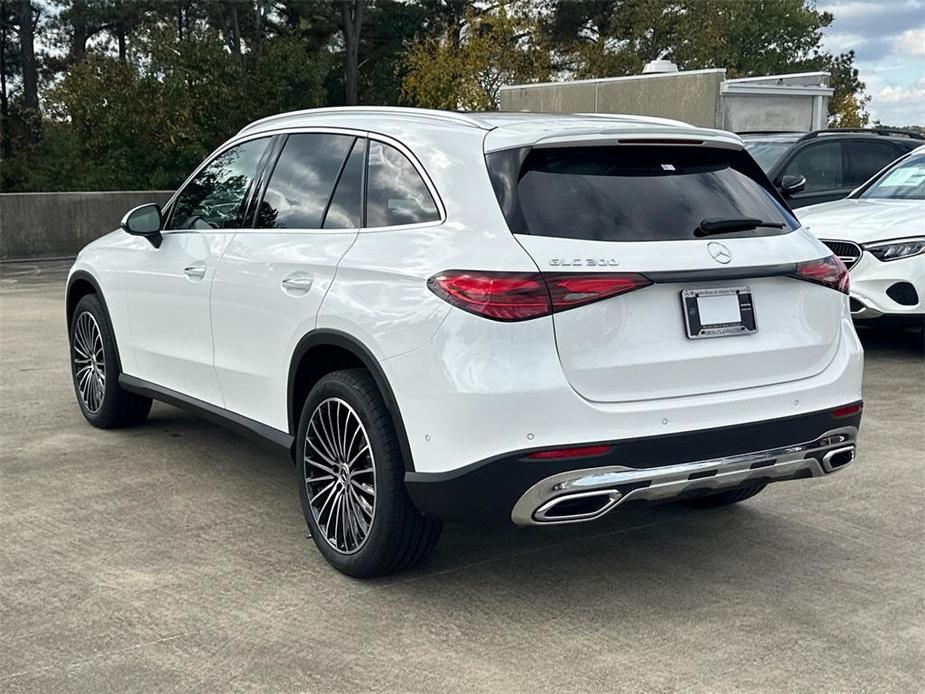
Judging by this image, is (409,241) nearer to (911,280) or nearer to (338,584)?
(338,584)

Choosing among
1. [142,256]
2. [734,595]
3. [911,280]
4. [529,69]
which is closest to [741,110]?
[911,280]

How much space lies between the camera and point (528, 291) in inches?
147

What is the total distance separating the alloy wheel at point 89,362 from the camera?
6773 millimetres

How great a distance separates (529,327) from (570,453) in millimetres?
432

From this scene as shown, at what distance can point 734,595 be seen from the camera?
13.9ft

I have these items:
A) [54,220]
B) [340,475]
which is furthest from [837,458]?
[54,220]

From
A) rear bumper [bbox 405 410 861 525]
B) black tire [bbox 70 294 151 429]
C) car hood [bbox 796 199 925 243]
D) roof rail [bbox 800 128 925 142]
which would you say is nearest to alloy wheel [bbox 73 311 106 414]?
black tire [bbox 70 294 151 429]

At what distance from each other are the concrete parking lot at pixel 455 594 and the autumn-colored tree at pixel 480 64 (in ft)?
132

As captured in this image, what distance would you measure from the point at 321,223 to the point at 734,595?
85.4 inches

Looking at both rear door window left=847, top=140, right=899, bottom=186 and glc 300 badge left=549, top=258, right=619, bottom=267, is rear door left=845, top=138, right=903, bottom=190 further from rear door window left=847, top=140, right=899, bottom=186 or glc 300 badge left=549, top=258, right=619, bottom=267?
glc 300 badge left=549, top=258, right=619, bottom=267

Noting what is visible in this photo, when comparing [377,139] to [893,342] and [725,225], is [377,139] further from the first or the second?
[893,342]

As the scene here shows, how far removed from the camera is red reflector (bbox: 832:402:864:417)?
14.1 feet

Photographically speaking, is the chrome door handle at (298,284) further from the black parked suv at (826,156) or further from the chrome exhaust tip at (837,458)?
the black parked suv at (826,156)

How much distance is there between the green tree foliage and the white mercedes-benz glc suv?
29421 mm
